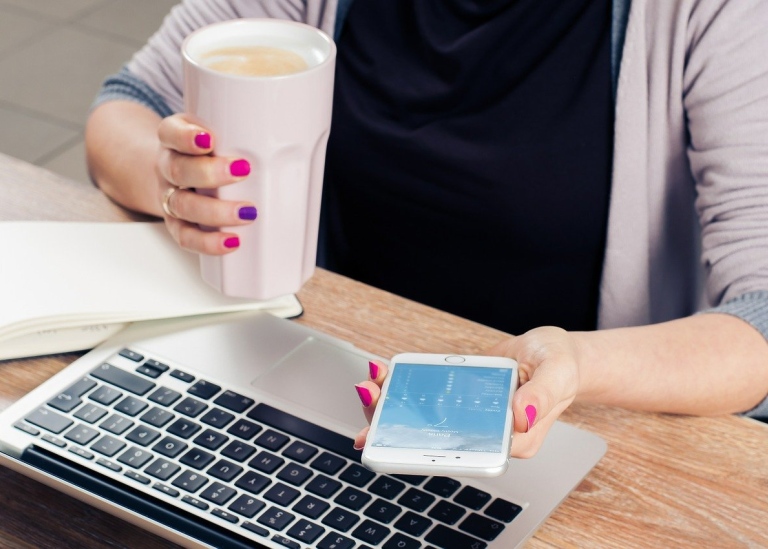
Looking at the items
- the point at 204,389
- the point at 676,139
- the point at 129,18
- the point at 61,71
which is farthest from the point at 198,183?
the point at 129,18

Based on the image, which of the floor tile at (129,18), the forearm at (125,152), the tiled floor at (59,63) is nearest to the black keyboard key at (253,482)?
the forearm at (125,152)

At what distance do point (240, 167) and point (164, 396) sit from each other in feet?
0.54

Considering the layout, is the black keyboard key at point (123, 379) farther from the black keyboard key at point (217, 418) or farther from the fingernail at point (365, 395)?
the fingernail at point (365, 395)

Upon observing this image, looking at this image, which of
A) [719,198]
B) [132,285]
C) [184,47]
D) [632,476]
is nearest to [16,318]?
[132,285]

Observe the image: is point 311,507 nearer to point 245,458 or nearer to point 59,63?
point 245,458

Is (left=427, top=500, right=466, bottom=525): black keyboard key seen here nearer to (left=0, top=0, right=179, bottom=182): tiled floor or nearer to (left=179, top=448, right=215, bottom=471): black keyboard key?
(left=179, top=448, right=215, bottom=471): black keyboard key

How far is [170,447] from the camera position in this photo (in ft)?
2.14

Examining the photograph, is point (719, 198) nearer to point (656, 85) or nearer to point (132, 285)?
point (656, 85)

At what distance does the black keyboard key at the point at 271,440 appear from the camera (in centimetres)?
66

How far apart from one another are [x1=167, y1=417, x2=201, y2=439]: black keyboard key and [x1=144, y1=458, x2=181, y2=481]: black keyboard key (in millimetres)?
26

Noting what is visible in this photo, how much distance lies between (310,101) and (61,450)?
0.91 ft

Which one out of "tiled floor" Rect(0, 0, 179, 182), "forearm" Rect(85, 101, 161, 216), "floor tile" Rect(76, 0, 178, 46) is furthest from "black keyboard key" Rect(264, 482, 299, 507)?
"floor tile" Rect(76, 0, 178, 46)

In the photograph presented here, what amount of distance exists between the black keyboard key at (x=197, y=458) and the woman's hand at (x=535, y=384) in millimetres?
104

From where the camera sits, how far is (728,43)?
35.1 inches
